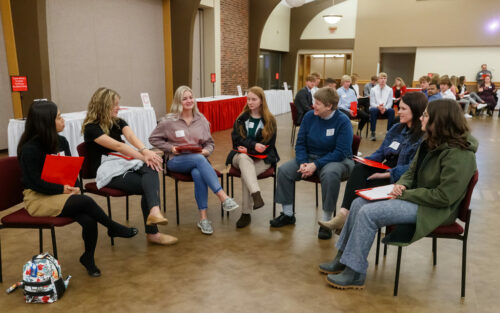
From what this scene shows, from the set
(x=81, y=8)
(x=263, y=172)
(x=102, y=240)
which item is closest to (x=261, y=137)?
(x=263, y=172)

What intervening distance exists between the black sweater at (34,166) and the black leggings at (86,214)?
0.14 m

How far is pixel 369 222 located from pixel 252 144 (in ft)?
4.58

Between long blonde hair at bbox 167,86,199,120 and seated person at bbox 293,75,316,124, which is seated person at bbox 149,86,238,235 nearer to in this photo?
long blonde hair at bbox 167,86,199,120

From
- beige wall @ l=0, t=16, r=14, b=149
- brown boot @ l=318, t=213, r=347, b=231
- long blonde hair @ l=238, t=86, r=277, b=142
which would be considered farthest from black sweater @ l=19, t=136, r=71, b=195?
beige wall @ l=0, t=16, r=14, b=149

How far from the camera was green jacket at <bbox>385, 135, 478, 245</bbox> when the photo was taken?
78.9 inches

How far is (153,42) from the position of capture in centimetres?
851

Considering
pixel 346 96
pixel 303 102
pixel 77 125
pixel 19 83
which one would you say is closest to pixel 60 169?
pixel 19 83

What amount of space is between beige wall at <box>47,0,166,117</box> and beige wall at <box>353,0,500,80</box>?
27.5ft

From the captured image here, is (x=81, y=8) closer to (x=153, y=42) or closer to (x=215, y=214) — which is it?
(x=153, y=42)

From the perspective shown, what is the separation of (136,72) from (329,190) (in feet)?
20.8

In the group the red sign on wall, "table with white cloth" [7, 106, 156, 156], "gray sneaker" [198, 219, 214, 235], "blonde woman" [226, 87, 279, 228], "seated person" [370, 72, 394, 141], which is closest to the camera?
"gray sneaker" [198, 219, 214, 235]

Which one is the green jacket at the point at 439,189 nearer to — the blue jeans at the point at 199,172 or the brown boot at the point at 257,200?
the brown boot at the point at 257,200

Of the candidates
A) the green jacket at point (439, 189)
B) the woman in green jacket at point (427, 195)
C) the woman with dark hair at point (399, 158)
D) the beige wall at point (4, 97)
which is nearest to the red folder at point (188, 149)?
the woman with dark hair at point (399, 158)

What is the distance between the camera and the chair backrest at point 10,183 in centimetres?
232
